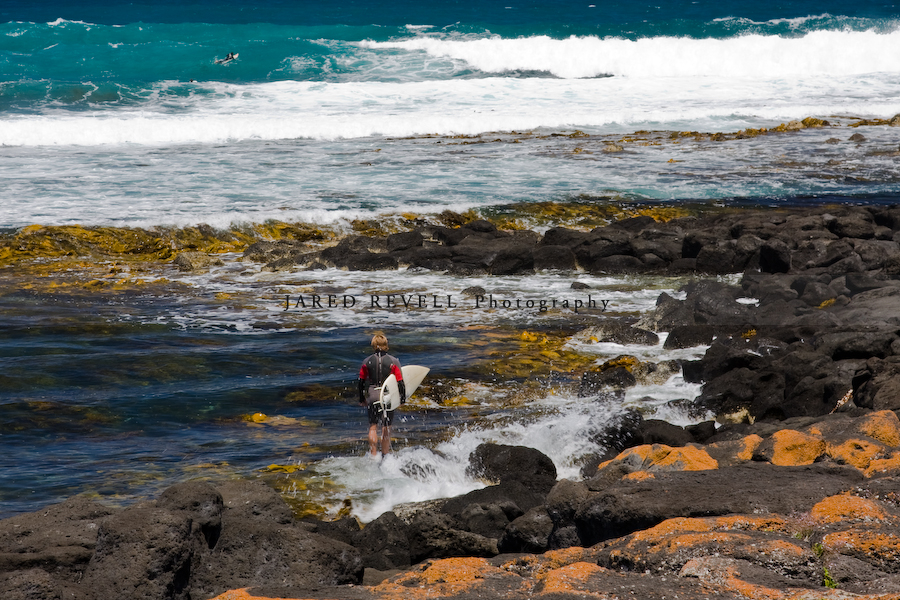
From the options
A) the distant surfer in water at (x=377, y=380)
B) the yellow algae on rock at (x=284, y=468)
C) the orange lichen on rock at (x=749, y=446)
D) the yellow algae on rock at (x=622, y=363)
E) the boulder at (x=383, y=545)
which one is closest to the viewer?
the boulder at (x=383, y=545)

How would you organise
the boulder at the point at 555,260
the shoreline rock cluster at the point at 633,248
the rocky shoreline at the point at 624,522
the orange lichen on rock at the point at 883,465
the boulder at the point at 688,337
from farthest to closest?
the boulder at the point at 555,260 → the shoreline rock cluster at the point at 633,248 → the boulder at the point at 688,337 → the orange lichen on rock at the point at 883,465 → the rocky shoreline at the point at 624,522

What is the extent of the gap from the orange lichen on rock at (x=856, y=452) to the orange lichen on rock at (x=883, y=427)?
17 cm

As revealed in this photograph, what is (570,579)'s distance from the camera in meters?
4.05

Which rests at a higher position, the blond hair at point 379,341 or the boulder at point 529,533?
the blond hair at point 379,341

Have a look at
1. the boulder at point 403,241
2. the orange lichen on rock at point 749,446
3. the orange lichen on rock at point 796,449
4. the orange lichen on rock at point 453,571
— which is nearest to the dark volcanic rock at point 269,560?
the orange lichen on rock at point 453,571

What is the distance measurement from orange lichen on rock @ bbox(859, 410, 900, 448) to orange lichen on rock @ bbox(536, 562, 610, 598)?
276 centimetres

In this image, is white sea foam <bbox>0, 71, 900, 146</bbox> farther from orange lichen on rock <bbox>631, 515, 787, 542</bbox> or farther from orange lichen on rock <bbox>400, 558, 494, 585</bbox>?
orange lichen on rock <bbox>631, 515, 787, 542</bbox>

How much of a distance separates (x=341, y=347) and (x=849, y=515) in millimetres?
6985

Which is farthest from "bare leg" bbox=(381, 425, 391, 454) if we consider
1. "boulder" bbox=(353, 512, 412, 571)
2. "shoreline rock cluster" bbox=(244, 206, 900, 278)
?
"shoreline rock cluster" bbox=(244, 206, 900, 278)

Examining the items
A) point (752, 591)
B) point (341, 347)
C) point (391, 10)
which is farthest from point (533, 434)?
point (391, 10)

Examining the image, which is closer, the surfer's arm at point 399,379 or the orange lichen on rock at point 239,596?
the orange lichen on rock at point 239,596

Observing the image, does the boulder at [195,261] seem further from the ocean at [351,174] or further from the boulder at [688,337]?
the boulder at [688,337]

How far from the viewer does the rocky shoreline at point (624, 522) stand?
13.1 feet

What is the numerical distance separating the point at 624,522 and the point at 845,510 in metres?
1.16
